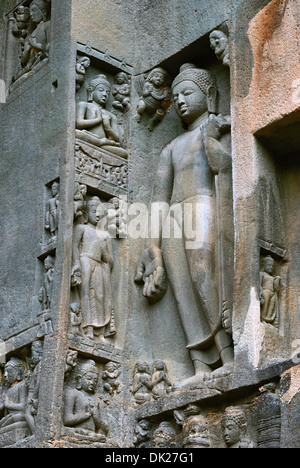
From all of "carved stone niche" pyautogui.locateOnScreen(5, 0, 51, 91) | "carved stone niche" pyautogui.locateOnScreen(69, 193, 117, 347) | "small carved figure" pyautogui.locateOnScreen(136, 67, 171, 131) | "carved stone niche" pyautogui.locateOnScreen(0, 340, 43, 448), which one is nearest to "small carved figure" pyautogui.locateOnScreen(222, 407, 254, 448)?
"carved stone niche" pyautogui.locateOnScreen(69, 193, 117, 347)

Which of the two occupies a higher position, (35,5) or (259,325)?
(35,5)

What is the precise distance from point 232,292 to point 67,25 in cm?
271

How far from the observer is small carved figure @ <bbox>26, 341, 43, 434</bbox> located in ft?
26.0

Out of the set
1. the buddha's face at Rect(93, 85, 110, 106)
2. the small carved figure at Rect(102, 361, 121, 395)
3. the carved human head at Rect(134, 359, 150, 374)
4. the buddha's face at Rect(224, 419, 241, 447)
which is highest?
the buddha's face at Rect(93, 85, 110, 106)

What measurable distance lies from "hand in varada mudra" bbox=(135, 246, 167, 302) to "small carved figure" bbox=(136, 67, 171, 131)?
119 cm

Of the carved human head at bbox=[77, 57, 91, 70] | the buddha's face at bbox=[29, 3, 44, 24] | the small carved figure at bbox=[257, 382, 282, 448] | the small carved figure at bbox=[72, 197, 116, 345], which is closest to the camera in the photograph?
the small carved figure at bbox=[257, 382, 282, 448]

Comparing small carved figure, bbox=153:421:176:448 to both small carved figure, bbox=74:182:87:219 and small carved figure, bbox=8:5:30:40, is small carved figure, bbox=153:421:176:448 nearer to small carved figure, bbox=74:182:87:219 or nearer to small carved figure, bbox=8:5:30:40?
small carved figure, bbox=74:182:87:219

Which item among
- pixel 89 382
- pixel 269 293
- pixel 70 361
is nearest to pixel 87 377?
pixel 89 382

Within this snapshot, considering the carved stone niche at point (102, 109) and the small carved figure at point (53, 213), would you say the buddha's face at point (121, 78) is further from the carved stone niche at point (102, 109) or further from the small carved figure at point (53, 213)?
the small carved figure at point (53, 213)

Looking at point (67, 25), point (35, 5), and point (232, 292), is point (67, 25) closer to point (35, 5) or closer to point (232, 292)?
point (35, 5)

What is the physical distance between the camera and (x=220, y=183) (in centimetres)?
824

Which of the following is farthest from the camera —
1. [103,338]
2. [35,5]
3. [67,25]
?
[35,5]
